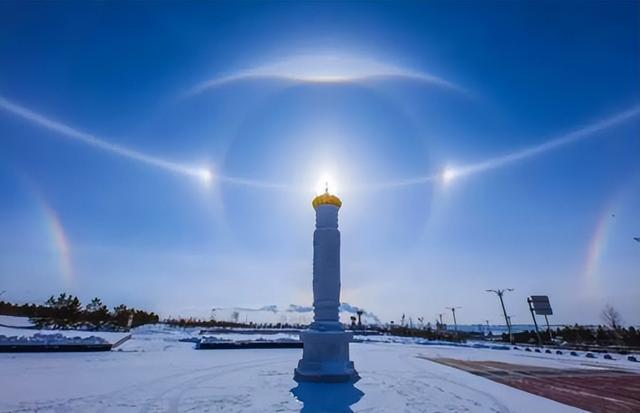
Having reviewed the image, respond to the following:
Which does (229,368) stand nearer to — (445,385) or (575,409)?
(445,385)

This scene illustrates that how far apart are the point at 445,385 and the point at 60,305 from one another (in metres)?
39.8

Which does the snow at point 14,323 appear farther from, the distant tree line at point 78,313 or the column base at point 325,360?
the column base at point 325,360

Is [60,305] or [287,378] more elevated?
[60,305]

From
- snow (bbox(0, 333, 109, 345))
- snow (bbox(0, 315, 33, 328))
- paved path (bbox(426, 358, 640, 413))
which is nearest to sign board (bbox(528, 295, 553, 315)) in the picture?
paved path (bbox(426, 358, 640, 413))

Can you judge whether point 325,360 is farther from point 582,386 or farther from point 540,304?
point 540,304

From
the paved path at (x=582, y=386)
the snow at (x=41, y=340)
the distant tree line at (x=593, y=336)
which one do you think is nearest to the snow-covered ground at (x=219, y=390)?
the paved path at (x=582, y=386)

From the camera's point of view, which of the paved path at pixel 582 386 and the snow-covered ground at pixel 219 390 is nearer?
the snow-covered ground at pixel 219 390

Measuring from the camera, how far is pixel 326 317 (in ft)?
30.0

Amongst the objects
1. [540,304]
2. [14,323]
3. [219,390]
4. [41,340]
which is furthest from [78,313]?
[540,304]

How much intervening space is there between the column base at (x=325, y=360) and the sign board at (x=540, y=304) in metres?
29.8

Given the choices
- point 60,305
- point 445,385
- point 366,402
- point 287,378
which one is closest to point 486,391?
point 445,385

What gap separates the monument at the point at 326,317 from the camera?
8206 millimetres

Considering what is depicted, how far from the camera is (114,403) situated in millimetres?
5309

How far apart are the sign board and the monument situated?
97.9ft
